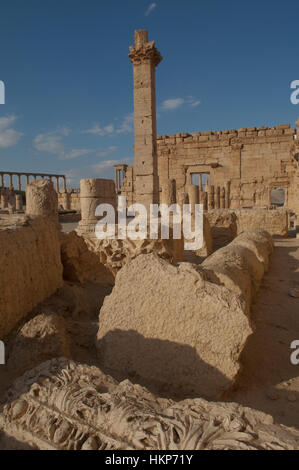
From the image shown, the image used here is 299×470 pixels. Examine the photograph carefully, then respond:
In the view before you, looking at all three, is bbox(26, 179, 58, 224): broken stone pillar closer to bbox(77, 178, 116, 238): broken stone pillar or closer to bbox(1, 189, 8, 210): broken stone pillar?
bbox(77, 178, 116, 238): broken stone pillar

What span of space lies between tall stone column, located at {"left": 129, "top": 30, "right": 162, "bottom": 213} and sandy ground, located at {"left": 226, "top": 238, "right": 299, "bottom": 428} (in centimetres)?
614

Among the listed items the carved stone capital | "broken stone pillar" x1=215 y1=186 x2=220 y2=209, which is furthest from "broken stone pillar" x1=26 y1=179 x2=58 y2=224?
"broken stone pillar" x1=215 y1=186 x2=220 y2=209

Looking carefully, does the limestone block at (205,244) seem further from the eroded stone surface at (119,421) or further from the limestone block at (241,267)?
the eroded stone surface at (119,421)

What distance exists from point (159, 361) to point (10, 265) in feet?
5.39

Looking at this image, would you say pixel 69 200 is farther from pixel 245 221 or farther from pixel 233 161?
pixel 245 221

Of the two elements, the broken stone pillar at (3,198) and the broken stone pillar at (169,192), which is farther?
the broken stone pillar at (3,198)

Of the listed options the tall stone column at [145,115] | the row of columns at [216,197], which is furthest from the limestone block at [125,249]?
the row of columns at [216,197]

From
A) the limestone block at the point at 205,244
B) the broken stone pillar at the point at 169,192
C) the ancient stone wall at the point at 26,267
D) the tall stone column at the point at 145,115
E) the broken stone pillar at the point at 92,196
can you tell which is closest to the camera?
the ancient stone wall at the point at 26,267

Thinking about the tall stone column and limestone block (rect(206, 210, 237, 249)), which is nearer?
limestone block (rect(206, 210, 237, 249))

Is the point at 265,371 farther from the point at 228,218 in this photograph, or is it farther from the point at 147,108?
the point at 147,108

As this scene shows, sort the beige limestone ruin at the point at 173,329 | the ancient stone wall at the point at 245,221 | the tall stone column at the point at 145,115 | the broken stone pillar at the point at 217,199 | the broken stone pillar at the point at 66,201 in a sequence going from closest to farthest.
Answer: the beige limestone ruin at the point at 173,329 < the ancient stone wall at the point at 245,221 < the tall stone column at the point at 145,115 < the broken stone pillar at the point at 217,199 < the broken stone pillar at the point at 66,201

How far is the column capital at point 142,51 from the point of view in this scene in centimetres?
916

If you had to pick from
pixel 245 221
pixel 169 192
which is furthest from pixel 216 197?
pixel 245 221

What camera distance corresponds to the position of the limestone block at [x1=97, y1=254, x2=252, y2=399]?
87.7 inches
